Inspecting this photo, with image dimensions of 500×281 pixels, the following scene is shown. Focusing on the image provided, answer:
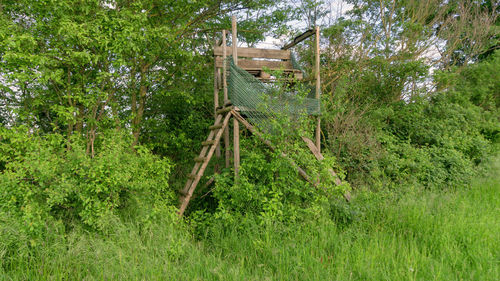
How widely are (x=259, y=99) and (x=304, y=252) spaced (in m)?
2.94

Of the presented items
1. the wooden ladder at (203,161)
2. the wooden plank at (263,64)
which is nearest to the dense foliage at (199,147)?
the wooden ladder at (203,161)

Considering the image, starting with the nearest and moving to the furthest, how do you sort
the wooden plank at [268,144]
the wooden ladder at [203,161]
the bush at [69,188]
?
1. the bush at [69,188]
2. the wooden plank at [268,144]
3. the wooden ladder at [203,161]

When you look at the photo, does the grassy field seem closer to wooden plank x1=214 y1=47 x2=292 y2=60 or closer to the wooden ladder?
the wooden ladder

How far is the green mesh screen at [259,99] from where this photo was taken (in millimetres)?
5844

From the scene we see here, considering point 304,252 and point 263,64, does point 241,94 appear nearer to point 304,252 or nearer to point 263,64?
point 263,64

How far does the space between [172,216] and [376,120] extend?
6308 millimetres

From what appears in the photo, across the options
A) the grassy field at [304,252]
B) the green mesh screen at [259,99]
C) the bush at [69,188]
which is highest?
the green mesh screen at [259,99]

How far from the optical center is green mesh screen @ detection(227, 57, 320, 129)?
5844 mm

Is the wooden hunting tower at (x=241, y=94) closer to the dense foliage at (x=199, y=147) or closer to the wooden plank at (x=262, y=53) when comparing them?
the wooden plank at (x=262, y=53)

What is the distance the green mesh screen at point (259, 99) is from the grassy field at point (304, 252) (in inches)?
79.1

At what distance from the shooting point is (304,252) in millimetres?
4270

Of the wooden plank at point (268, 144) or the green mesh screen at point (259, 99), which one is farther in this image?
the green mesh screen at point (259, 99)

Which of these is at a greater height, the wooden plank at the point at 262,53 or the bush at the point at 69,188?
the wooden plank at the point at 262,53

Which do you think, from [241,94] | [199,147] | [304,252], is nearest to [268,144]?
[241,94]
